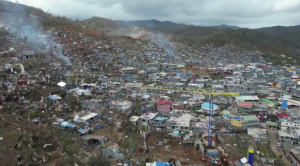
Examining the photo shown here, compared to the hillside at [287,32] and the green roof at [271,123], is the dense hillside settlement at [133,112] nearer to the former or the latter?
the green roof at [271,123]

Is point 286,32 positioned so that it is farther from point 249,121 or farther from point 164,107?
point 164,107

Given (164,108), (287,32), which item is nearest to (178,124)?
(164,108)

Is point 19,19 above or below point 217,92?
above

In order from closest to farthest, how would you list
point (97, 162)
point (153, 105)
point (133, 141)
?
point (97, 162), point (133, 141), point (153, 105)

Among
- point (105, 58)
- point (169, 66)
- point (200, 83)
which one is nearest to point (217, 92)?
point (200, 83)

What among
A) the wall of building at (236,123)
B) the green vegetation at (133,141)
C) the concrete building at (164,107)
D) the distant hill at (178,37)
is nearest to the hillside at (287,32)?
the distant hill at (178,37)

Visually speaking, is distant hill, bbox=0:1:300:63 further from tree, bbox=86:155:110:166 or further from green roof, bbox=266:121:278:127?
tree, bbox=86:155:110:166

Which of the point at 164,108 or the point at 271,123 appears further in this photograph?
the point at 164,108

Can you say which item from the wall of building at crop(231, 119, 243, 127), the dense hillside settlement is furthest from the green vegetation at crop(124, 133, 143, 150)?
the wall of building at crop(231, 119, 243, 127)

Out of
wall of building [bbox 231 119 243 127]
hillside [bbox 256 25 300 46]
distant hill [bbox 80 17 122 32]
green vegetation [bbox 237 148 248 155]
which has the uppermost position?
distant hill [bbox 80 17 122 32]

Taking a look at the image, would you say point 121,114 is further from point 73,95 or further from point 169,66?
point 169,66

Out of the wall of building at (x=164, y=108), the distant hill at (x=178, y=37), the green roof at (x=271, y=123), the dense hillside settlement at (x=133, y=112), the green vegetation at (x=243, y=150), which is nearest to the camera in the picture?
the dense hillside settlement at (x=133, y=112)
